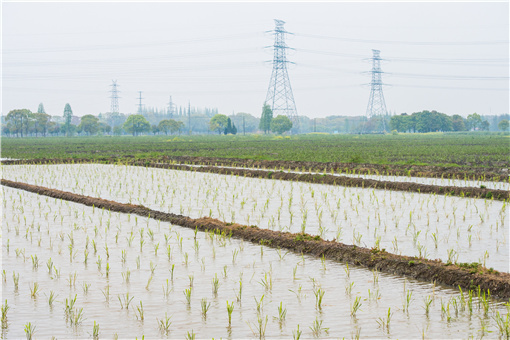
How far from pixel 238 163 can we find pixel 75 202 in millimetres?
11638

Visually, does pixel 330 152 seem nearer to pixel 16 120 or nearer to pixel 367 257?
pixel 367 257

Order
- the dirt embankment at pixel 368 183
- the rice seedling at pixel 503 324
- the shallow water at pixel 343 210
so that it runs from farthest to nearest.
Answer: the dirt embankment at pixel 368 183 < the shallow water at pixel 343 210 < the rice seedling at pixel 503 324

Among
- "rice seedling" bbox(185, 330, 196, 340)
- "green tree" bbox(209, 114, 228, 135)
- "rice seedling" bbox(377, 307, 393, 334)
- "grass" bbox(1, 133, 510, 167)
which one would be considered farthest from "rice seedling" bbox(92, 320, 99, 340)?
"green tree" bbox(209, 114, 228, 135)

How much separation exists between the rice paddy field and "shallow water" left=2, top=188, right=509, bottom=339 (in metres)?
0.02

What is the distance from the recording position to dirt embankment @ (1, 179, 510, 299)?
5.69m

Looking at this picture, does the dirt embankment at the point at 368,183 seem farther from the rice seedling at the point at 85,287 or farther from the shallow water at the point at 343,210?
the rice seedling at the point at 85,287

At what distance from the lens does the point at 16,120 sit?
119250 millimetres

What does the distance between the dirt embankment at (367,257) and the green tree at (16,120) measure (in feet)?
391

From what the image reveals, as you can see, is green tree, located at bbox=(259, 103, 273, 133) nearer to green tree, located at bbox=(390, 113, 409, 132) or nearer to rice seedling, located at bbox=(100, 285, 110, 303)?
green tree, located at bbox=(390, 113, 409, 132)

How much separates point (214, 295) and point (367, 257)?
6.88 ft

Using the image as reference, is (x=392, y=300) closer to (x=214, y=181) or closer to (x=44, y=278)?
(x=44, y=278)

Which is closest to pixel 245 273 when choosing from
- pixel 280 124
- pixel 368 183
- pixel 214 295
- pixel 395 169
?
pixel 214 295

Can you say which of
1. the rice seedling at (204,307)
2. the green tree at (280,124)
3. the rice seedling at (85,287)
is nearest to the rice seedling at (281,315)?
the rice seedling at (204,307)

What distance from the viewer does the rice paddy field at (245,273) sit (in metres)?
4.76
